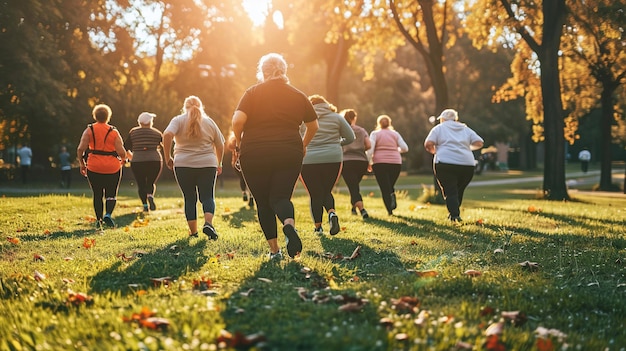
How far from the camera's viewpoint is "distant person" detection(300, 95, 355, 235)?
372 inches

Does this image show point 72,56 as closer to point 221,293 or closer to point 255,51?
point 255,51

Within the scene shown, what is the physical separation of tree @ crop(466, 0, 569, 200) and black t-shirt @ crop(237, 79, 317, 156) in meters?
14.2

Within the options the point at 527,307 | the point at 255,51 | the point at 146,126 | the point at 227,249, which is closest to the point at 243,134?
the point at 227,249

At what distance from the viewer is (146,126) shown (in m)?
13.6

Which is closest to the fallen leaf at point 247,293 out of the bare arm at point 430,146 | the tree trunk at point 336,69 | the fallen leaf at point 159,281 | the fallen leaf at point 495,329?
the fallen leaf at point 159,281

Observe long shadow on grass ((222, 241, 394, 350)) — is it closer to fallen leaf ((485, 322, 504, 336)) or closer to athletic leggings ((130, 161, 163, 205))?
fallen leaf ((485, 322, 504, 336))

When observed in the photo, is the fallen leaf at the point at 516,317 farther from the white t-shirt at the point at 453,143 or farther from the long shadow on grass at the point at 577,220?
the long shadow on grass at the point at 577,220

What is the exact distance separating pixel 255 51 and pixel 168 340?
5296cm

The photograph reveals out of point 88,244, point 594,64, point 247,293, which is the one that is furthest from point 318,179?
point 594,64

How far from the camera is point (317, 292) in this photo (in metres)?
4.96

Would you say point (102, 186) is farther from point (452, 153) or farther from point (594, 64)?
point (594, 64)

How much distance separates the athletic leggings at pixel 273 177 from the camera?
6598mm

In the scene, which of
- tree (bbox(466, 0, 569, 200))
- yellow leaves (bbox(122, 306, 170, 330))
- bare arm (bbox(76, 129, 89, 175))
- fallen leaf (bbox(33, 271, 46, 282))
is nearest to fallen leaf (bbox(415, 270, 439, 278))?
yellow leaves (bbox(122, 306, 170, 330))

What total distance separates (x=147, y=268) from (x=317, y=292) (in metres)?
2.01
